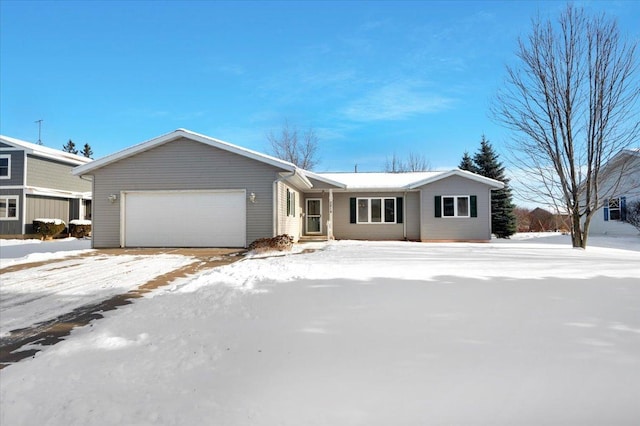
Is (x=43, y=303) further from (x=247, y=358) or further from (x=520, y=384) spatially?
(x=520, y=384)

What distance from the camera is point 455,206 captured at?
15227 millimetres

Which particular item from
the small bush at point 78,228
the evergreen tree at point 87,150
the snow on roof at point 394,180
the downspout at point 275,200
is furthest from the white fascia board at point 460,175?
the evergreen tree at point 87,150

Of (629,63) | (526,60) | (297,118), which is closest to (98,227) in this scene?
(526,60)

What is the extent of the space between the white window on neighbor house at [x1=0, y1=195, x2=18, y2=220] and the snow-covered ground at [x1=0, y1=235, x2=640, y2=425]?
1969 centimetres

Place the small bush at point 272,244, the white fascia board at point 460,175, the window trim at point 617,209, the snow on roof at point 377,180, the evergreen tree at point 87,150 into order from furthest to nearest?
the evergreen tree at point 87,150 < the window trim at point 617,209 < the snow on roof at point 377,180 < the white fascia board at point 460,175 < the small bush at point 272,244

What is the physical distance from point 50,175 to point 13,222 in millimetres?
3184

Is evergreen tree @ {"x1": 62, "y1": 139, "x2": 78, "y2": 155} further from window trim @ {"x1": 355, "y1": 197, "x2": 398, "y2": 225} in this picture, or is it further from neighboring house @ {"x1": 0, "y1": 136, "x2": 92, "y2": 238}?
window trim @ {"x1": 355, "y1": 197, "x2": 398, "y2": 225}

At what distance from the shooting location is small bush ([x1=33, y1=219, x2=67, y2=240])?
18.3m

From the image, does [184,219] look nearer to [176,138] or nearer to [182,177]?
[182,177]

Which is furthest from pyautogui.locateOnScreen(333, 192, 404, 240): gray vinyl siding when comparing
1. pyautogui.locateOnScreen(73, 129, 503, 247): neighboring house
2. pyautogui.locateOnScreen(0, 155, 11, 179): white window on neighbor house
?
pyautogui.locateOnScreen(0, 155, 11, 179): white window on neighbor house

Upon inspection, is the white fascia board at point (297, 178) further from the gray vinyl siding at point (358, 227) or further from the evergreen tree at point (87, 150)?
the evergreen tree at point (87, 150)

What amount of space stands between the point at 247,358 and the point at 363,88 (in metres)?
15.8

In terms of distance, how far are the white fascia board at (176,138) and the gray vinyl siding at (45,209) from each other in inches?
387

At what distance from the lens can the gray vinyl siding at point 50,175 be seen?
18948 mm
